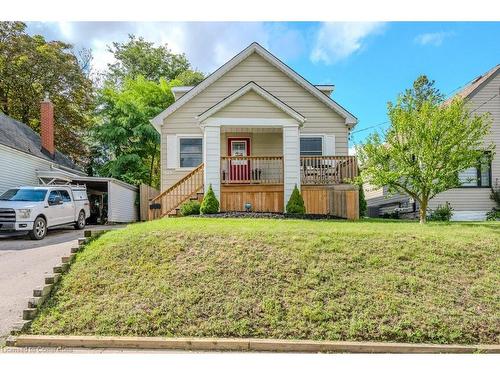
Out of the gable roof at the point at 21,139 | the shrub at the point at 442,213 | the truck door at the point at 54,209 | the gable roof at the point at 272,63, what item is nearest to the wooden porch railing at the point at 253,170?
the gable roof at the point at 272,63

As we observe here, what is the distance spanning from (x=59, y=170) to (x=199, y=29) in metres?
15.9

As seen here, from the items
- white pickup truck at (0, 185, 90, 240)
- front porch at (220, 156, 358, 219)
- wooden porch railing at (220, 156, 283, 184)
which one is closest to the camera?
white pickup truck at (0, 185, 90, 240)

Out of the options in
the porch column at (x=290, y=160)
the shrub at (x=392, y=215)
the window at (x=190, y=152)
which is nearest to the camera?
the porch column at (x=290, y=160)

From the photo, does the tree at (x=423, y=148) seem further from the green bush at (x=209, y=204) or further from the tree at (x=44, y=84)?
the tree at (x=44, y=84)

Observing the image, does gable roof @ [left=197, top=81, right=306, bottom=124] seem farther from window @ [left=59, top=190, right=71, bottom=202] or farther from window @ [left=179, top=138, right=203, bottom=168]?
window @ [left=59, top=190, right=71, bottom=202]

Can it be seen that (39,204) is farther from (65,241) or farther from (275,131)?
(275,131)

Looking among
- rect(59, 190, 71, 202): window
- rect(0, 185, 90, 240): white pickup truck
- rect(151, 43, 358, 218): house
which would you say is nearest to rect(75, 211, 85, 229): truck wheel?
rect(0, 185, 90, 240): white pickup truck

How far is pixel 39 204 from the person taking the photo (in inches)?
505

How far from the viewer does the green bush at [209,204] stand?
1220cm

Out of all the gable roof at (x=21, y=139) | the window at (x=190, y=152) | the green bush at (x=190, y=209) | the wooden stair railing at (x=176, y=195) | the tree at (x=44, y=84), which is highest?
the tree at (x=44, y=84)

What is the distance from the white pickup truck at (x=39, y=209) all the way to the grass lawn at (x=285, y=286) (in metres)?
5.47

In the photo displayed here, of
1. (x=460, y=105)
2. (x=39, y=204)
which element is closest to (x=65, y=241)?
(x=39, y=204)

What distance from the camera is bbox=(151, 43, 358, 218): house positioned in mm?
12953

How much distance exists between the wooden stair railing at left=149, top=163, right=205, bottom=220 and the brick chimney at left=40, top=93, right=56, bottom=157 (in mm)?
11280
